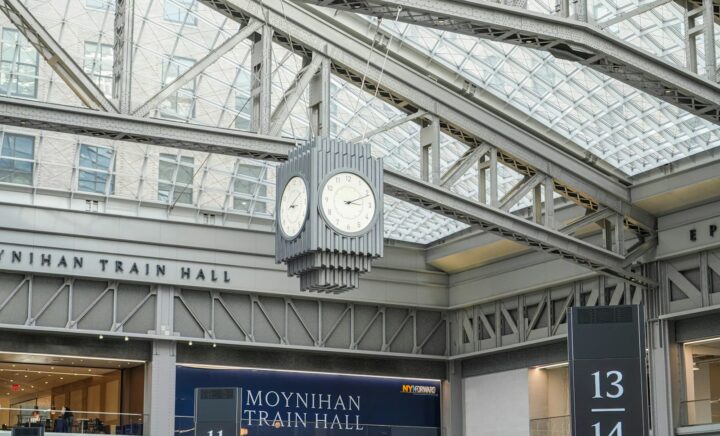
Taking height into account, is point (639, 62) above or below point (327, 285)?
above

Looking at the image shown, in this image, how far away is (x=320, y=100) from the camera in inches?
1421

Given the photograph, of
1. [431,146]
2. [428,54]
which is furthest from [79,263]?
[431,146]

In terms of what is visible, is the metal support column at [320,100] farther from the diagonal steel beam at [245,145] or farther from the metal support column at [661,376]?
the metal support column at [661,376]

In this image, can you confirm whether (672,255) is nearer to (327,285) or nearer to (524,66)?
(524,66)

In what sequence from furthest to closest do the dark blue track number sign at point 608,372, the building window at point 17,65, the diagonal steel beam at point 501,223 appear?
the building window at point 17,65
the diagonal steel beam at point 501,223
the dark blue track number sign at point 608,372

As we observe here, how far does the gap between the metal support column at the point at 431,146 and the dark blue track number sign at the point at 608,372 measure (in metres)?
17.9

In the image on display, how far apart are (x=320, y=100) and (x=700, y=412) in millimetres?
17956

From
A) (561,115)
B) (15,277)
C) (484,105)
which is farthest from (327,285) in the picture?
(15,277)

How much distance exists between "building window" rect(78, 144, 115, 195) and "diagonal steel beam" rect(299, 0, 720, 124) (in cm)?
2225

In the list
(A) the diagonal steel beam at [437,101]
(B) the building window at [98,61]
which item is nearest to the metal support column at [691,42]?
(A) the diagonal steel beam at [437,101]

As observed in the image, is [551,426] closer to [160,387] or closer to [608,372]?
[160,387]

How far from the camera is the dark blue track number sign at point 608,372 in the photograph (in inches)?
781

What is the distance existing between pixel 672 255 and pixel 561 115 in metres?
6.41

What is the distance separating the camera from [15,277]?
156 ft
